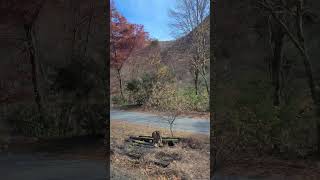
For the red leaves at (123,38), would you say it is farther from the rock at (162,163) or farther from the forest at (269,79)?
the rock at (162,163)

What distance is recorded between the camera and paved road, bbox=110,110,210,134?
4773 millimetres

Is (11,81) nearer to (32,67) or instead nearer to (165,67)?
(32,67)

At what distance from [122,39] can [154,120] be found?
1.11 meters

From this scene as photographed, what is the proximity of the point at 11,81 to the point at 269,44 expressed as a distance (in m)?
3.02

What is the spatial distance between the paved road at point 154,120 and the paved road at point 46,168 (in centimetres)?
65

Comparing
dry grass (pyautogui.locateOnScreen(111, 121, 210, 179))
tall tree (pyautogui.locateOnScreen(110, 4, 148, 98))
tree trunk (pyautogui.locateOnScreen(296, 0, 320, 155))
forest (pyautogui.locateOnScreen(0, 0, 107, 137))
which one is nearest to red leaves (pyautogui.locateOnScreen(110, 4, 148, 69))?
tall tree (pyautogui.locateOnScreen(110, 4, 148, 98))

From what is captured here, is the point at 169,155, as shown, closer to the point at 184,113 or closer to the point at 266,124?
the point at 184,113

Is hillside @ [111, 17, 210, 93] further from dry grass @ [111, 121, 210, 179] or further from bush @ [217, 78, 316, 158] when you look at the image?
bush @ [217, 78, 316, 158]

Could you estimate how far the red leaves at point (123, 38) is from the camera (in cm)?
479

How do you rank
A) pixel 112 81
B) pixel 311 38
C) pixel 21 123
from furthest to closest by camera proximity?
1. pixel 112 81
2. pixel 21 123
3. pixel 311 38

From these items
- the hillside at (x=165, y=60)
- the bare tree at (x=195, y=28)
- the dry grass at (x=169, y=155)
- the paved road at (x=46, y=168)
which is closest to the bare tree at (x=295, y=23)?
the bare tree at (x=195, y=28)

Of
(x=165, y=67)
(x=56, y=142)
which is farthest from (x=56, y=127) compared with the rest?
(x=165, y=67)

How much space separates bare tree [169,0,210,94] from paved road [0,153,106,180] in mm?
1563

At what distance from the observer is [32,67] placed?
15.3 ft
